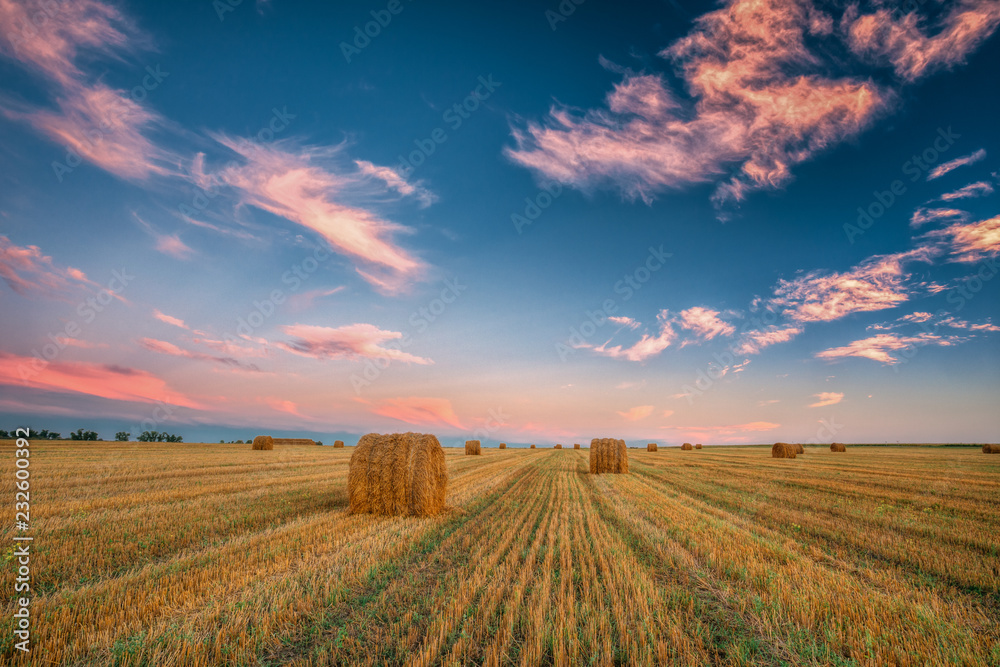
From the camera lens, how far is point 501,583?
16.5ft

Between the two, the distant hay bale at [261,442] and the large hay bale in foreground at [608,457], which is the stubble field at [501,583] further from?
the distant hay bale at [261,442]

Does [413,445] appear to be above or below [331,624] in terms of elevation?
above

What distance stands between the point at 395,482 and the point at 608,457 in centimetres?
1240

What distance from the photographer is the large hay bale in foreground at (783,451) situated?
31938mm

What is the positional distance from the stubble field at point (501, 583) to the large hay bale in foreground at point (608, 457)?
29.3 ft

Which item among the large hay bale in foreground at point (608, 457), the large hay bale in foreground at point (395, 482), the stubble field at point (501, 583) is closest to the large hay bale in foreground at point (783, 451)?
the large hay bale in foreground at point (608, 457)

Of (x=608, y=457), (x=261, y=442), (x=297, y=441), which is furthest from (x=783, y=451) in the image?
(x=297, y=441)

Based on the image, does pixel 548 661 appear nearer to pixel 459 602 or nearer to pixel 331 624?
pixel 459 602

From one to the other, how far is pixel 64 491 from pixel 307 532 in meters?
7.53

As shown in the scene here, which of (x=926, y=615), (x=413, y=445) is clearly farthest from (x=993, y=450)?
(x=413, y=445)

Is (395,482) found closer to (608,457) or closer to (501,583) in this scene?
(501,583)

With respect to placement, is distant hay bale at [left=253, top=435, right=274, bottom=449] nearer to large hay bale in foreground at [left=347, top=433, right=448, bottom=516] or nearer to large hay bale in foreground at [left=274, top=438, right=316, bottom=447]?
large hay bale in foreground at [left=274, top=438, right=316, bottom=447]

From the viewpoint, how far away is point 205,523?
7695mm

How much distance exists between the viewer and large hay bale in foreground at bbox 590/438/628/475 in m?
19.0
